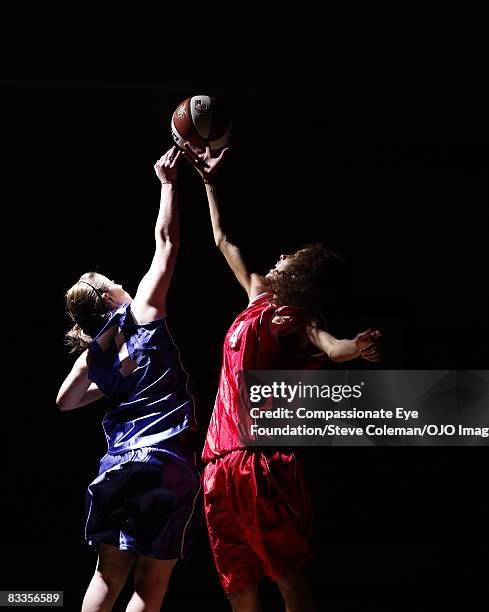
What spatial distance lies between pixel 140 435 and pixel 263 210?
164 cm

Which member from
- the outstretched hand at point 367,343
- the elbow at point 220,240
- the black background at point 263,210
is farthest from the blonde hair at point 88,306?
the black background at point 263,210

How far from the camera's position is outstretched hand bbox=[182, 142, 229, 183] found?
2711 mm

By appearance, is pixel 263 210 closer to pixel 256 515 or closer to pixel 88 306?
pixel 88 306

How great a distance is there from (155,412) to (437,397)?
1.36 m

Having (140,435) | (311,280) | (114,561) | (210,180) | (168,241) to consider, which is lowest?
(114,561)

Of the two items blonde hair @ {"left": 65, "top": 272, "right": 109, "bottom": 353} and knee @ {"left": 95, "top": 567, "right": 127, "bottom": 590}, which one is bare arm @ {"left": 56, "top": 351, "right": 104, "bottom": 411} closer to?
blonde hair @ {"left": 65, "top": 272, "right": 109, "bottom": 353}

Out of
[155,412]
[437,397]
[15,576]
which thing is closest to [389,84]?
[437,397]

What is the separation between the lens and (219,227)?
2611 mm

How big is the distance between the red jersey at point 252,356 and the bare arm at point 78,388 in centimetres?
46

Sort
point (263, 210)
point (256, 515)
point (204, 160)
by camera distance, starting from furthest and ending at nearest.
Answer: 1. point (263, 210)
2. point (204, 160)
3. point (256, 515)

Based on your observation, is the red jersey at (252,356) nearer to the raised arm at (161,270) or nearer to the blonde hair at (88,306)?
the raised arm at (161,270)

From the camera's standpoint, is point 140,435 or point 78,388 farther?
point 78,388

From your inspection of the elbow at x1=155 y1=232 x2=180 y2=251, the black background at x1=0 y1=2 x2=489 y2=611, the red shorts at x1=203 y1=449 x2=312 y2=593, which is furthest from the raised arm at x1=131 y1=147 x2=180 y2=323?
the black background at x1=0 y1=2 x2=489 y2=611

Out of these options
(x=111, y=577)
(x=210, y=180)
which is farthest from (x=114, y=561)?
(x=210, y=180)
